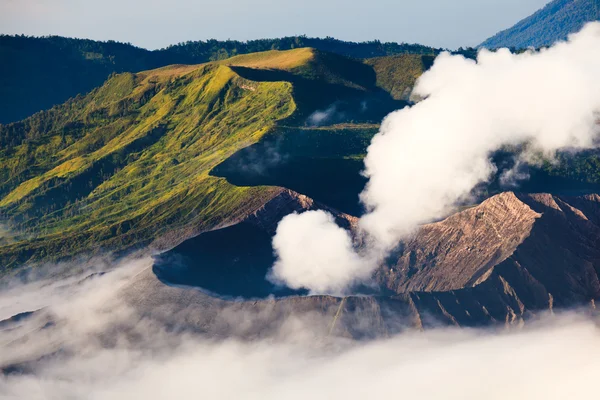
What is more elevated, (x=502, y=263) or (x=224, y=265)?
(x=224, y=265)

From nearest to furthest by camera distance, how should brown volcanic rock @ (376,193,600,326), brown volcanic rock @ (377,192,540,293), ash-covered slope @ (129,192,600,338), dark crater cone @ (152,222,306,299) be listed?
ash-covered slope @ (129,192,600,338) → brown volcanic rock @ (376,193,600,326) → brown volcanic rock @ (377,192,540,293) → dark crater cone @ (152,222,306,299)

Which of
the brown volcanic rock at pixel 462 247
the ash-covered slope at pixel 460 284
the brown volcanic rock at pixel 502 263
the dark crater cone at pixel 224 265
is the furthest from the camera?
the dark crater cone at pixel 224 265

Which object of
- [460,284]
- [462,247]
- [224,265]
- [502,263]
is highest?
[224,265]

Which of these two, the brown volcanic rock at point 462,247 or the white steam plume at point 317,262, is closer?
the brown volcanic rock at point 462,247

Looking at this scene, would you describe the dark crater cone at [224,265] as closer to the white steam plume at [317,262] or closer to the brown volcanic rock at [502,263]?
the white steam plume at [317,262]

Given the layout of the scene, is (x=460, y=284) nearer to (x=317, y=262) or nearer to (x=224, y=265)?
(x=317, y=262)

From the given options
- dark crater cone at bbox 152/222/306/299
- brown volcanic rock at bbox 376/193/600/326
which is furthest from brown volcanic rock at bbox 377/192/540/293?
dark crater cone at bbox 152/222/306/299

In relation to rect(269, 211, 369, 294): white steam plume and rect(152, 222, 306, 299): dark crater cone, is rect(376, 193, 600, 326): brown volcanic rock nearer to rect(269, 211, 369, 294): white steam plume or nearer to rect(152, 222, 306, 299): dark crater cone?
rect(269, 211, 369, 294): white steam plume

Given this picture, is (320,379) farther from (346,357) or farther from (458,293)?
(458,293)

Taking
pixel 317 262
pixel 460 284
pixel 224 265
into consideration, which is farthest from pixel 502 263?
pixel 224 265

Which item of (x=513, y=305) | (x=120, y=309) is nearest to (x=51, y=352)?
(x=120, y=309)

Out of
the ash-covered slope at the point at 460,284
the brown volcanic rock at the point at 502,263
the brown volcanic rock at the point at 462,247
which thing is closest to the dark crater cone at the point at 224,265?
the ash-covered slope at the point at 460,284
